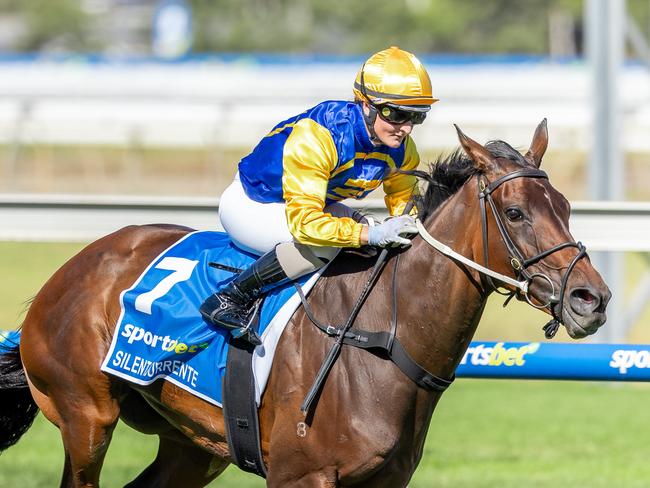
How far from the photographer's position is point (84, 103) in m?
22.3

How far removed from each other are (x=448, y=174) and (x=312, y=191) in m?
0.47

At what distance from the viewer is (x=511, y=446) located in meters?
7.01

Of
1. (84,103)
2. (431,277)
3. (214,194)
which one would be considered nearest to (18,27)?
(84,103)

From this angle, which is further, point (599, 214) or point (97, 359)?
point (599, 214)

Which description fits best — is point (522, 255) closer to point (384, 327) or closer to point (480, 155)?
point (480, 155)

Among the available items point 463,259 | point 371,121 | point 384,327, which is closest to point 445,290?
point 463,259

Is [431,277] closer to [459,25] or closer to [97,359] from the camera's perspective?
[97,359]

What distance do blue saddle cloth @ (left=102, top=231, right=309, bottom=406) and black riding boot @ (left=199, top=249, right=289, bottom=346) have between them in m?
0.06

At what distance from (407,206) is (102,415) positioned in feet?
4.94

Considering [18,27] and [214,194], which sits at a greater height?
A: [214,194]

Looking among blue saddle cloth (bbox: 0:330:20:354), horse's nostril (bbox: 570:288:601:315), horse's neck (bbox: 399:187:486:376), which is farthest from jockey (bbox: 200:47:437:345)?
blue saddle cloth (bbox: 0:330:20:354)

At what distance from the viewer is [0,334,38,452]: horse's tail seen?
16.7 feet

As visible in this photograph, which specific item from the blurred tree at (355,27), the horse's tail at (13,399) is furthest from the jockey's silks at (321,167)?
the blurred tree at (355,27)

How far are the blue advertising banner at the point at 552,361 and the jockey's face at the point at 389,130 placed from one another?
1.39 meters
